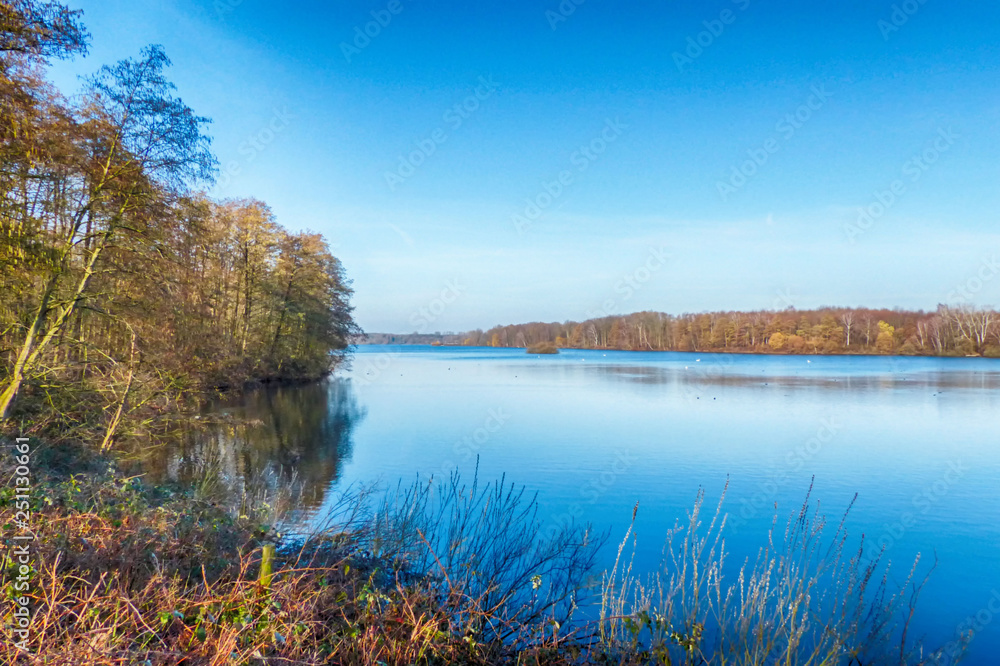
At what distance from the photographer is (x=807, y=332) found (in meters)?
88.3

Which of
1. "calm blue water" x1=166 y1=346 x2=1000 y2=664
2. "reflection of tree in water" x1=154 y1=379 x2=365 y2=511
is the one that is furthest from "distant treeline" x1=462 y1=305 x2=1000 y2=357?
"reflection of tree in water" x1=154 y1=379 x2=365 y2=511

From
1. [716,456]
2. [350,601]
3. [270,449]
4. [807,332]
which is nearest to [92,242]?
[270,449]

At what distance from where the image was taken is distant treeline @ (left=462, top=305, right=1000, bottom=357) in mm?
74688

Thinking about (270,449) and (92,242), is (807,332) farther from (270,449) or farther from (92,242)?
(92,242)

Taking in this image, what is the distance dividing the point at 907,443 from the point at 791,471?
6.32m

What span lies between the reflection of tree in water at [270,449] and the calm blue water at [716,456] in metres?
0.12

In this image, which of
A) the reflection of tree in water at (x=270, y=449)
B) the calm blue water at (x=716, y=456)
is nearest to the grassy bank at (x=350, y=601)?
the calm blue water at (x=716, y=456)

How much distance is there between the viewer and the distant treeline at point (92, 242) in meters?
8.48

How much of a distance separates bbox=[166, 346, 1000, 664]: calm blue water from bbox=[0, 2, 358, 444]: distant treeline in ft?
11.4

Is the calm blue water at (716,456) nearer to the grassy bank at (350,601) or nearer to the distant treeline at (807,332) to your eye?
the grassy bank at (350,601)

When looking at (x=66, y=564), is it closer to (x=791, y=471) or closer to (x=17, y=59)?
(x=17, y=59)

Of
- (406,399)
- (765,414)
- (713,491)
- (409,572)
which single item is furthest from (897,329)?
(409,572)

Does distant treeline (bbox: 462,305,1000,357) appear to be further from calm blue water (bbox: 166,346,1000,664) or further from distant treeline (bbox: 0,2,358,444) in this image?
distant treeline (bbox: 0,2,358,444)

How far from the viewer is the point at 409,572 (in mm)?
6613
